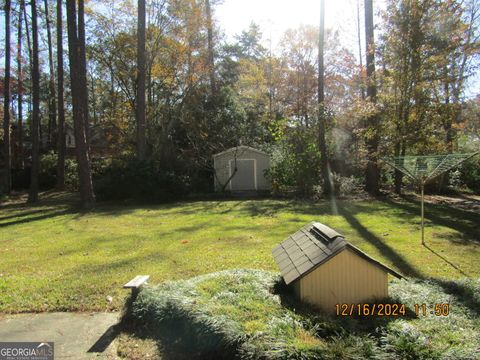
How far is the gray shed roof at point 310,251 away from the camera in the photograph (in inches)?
145

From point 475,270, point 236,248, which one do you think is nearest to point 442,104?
point 475,270

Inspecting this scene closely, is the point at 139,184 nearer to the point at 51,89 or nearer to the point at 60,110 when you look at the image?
the point at 60,110

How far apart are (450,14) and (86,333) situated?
54.1 feet

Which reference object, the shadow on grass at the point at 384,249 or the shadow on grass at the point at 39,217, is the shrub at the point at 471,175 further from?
the shadow on grass at the point at 39,217

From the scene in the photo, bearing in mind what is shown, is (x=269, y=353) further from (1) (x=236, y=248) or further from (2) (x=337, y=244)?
(1) (x=236, y=248)

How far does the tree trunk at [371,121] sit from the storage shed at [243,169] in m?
5.67

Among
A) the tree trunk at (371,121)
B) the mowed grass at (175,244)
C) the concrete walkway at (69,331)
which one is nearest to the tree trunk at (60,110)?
the mowed grass at (175,244)

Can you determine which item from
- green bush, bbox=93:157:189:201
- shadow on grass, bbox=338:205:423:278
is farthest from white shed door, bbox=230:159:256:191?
shadow on grass, bbox=338:205:423:278

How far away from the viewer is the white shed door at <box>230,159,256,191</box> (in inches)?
825

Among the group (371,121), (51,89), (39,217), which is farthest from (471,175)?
(51,89)

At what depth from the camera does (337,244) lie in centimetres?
372

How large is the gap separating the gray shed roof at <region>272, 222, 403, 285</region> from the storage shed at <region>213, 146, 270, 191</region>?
16.1 metres

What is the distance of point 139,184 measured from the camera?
17.2m
